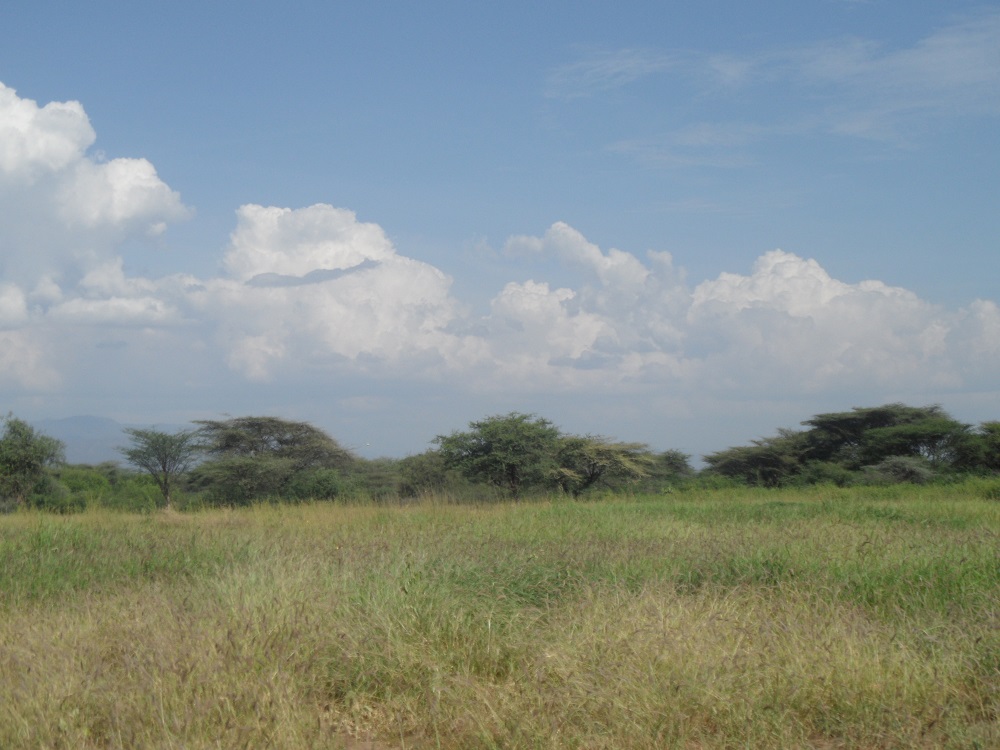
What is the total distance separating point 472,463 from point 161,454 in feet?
33.2

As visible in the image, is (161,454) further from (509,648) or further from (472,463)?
(509,648)

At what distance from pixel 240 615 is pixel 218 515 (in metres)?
8.75

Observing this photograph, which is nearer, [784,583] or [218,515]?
[784,583]

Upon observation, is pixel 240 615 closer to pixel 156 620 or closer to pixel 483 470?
pixel 156 620

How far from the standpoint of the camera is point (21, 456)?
67.0 ft

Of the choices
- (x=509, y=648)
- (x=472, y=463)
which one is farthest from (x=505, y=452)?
(x=509, y=648)

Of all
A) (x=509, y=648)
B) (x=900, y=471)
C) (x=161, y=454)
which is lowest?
(x=509, y=648)

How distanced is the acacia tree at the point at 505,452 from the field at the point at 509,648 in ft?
38.2

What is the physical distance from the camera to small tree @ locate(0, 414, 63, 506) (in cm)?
2036

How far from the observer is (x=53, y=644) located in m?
5.02

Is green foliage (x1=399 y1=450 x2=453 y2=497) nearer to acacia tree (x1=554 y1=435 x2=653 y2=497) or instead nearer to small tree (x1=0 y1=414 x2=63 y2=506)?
acacia tree (x1=554 y1=435 x2=653 y2=497)

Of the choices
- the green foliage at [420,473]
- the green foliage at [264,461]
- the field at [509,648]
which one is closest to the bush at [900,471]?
the green foliage at [420,473]

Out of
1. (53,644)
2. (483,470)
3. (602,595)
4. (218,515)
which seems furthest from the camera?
(483,470)

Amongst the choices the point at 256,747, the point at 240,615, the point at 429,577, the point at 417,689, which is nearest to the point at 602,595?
the point at 429,577
